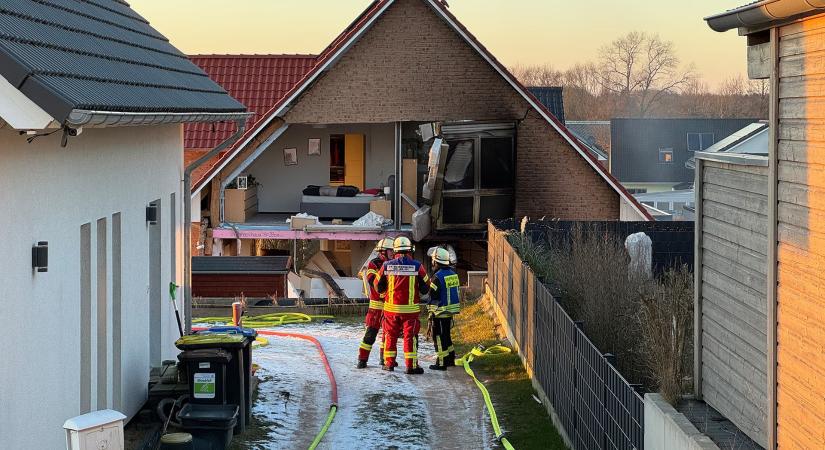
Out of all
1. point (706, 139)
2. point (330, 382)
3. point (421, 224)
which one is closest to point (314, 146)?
point (421, 224)

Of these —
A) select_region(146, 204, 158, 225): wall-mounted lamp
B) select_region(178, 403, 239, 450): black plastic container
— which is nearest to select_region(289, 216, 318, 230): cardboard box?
select_region(146, 204, 158, 225): wall-mounted lamp

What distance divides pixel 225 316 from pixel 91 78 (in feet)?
47.9

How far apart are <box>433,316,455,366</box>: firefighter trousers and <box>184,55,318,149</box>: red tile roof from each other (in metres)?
20.3

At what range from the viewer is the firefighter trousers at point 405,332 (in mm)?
17094

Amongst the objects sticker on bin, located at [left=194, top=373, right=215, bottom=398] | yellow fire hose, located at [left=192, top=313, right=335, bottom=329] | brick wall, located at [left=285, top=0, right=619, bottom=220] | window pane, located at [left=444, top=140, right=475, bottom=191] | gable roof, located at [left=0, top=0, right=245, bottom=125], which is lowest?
Result: yellow fire hose, located at [left=192, top=313, right=335, bottom=329]

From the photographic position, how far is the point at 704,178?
9719mm

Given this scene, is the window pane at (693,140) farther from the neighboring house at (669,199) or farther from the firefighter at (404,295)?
the firefighter at (404,295)

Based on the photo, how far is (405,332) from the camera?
1714 centimetres

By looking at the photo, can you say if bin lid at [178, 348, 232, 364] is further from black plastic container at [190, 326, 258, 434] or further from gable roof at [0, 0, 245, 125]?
gable roof at [0, 0, 245, 125]

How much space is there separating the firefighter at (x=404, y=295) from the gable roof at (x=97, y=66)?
282cm

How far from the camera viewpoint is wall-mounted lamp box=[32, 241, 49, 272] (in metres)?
9.03

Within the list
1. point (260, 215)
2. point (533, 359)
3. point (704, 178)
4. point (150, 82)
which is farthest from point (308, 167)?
point (704, 178)

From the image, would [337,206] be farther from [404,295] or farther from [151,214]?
[151,214]

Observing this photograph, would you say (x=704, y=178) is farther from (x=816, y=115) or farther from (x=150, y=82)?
(x=150, y=82)
